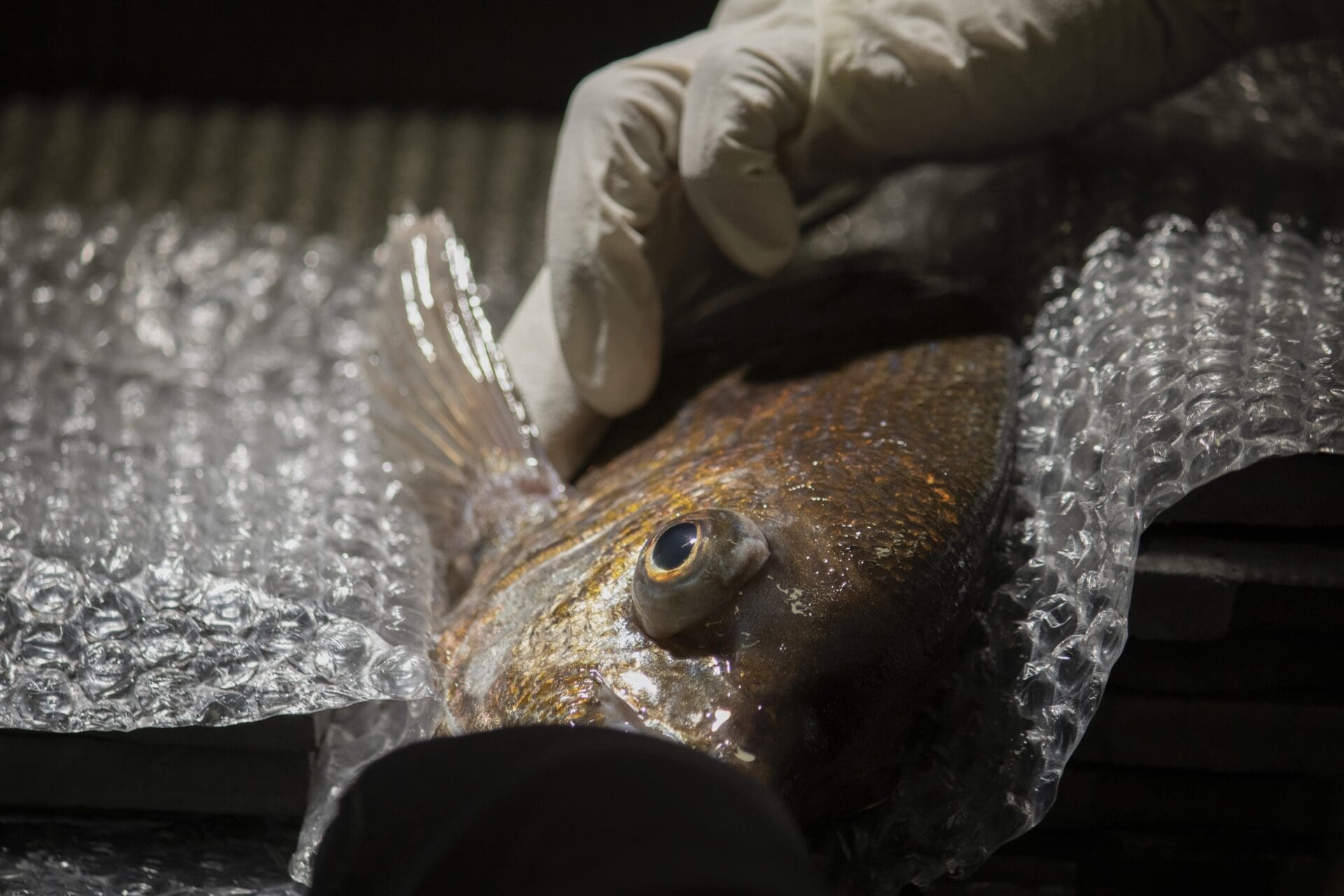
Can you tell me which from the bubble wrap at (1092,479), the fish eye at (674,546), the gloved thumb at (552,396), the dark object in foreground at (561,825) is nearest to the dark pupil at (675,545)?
the fish eye at (674,546)

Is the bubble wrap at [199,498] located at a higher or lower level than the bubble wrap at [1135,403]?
lower

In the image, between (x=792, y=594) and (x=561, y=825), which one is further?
(x=792, y=594)

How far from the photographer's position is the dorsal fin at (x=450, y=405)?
1.11 m

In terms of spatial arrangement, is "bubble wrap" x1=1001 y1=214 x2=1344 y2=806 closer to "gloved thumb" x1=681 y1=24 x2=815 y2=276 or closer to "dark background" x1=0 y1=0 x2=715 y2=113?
"gloved thumb" x1=681 y1=24 x2=815 y2=276

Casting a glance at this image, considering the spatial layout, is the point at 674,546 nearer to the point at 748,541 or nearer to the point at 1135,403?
the point at 748,541

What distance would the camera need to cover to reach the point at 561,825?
23.8 inches

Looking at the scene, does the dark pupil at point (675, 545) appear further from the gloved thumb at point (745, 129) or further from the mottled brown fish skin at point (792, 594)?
the gloved thumb at point (745, 129)

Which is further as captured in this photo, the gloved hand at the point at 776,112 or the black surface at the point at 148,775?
the gloved hand at the point at 776,112

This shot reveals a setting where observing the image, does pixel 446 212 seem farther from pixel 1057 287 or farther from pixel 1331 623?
pixel 1331 623

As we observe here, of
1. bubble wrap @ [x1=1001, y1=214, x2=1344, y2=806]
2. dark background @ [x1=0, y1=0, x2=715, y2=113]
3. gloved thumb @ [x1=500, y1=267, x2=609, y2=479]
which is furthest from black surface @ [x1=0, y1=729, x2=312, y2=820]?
dark background @ [x1=0, y1=0, x2=715, y2=113]

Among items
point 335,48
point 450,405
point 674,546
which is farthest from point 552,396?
point 335,48

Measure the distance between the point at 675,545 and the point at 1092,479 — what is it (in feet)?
1.27

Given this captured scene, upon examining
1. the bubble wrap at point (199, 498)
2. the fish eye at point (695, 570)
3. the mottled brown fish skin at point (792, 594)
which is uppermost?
the fish eye at point (695, 570)

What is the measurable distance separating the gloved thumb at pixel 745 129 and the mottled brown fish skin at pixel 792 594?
0.19m
